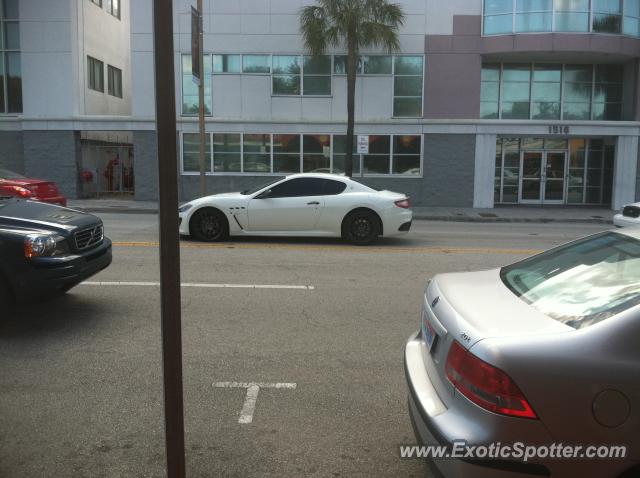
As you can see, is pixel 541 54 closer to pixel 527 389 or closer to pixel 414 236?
pixel 414 236

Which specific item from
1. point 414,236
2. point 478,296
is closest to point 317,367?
point 478,296

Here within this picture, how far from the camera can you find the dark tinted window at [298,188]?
11484 mm

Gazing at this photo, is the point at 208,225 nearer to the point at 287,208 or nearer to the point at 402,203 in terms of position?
the point at 287,208

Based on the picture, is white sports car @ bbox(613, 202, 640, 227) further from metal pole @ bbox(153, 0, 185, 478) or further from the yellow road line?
metal pole @ bbox(153, 0, 185, 478)

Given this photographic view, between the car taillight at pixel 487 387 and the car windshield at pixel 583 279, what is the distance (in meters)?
0.43

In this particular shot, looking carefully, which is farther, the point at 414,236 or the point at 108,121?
the point at 108,121

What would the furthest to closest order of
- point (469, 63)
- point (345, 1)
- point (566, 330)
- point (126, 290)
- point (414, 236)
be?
1. point (469, 63)
2. point (345, 1)
3. point (414, 236)
4. point (126, 290)
5. point (566, 330)

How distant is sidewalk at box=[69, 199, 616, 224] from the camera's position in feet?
64.2

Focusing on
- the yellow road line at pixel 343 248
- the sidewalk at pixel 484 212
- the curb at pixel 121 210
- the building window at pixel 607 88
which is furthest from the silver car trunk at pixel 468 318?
the building window at pixel 607 88

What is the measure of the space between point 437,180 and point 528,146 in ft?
13.4

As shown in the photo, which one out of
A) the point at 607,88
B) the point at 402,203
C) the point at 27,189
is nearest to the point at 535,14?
the point at 607,88

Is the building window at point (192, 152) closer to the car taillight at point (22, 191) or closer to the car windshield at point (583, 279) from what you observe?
the car taillight at point (22, 191)

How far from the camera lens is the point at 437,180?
75.5ft

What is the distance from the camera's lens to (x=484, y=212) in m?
21.3
